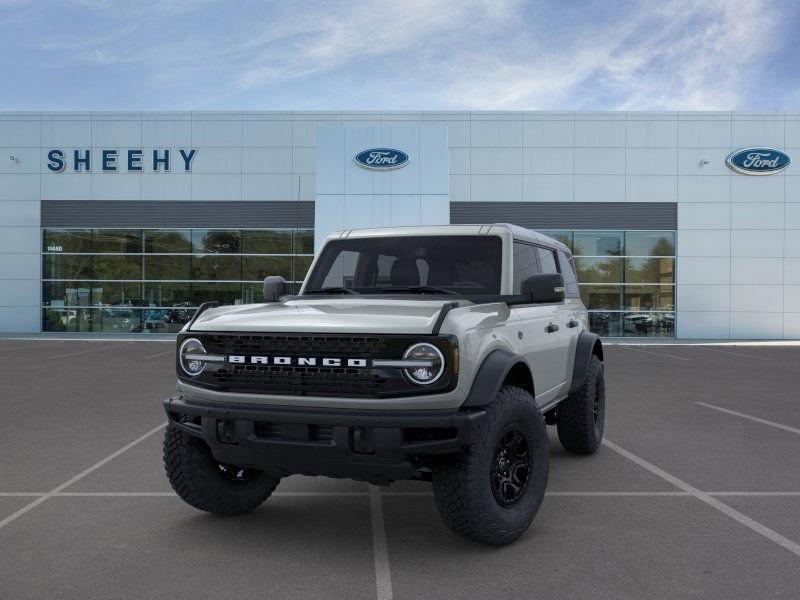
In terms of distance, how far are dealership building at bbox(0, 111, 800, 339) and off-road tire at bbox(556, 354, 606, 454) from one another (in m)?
19.9

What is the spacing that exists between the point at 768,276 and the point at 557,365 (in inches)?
961

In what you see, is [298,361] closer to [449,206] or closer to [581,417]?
[581,417]

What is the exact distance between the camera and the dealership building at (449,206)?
85.3ft

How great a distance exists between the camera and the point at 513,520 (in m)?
3.83

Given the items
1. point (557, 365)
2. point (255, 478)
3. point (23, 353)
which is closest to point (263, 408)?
point (255, 478)

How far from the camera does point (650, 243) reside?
2631 centimetres

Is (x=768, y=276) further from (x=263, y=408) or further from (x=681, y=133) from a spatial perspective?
(x=263, y=408)

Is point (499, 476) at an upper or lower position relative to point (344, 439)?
lower

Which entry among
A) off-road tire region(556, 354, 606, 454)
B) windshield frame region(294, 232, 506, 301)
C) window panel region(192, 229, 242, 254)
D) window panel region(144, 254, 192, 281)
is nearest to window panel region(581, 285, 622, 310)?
window panel region(192, 229, 242, 254)

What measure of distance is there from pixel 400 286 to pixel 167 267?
23842 mm

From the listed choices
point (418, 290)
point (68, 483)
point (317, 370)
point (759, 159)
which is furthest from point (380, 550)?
point (759, 159)

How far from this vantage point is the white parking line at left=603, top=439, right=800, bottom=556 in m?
4.01

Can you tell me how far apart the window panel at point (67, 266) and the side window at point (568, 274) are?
2482 centimetres

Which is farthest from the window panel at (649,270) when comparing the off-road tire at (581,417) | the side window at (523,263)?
the side window at (523,263)
